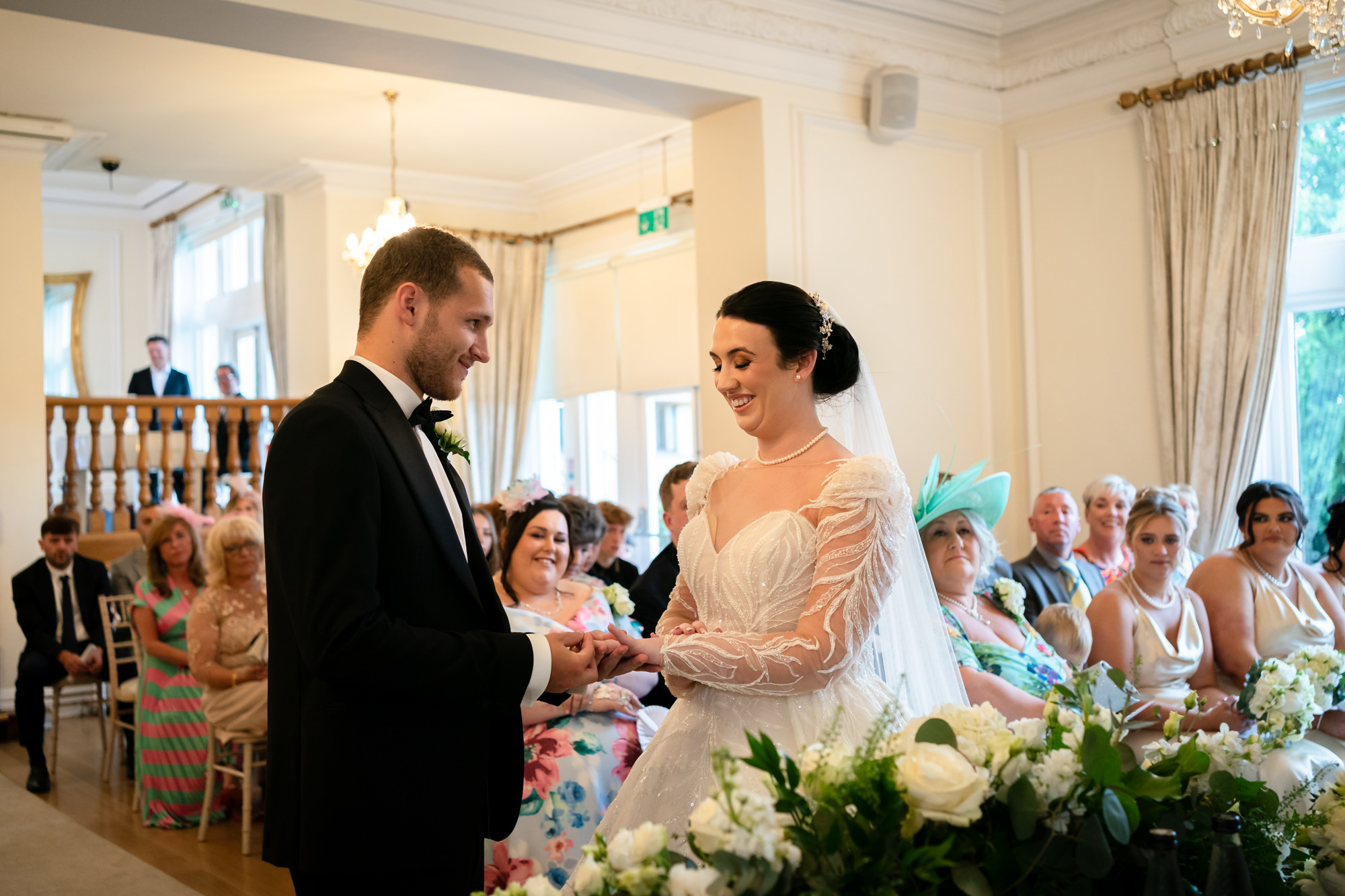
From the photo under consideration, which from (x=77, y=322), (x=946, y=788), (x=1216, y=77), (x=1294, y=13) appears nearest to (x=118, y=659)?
(x=946, y=788)

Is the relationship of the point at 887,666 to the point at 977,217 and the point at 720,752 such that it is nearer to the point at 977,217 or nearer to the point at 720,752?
the point at 720,752

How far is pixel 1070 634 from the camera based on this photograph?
340 cm

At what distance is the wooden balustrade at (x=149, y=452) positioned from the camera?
25.8ft

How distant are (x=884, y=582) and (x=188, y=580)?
4.47 metres

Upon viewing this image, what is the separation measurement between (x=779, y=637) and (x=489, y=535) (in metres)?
2.90

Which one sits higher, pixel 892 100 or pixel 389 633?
pixel 892 100

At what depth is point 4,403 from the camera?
7406 mm

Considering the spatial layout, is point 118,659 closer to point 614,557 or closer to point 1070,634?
point 614,557

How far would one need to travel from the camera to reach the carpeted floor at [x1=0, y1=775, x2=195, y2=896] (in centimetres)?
427

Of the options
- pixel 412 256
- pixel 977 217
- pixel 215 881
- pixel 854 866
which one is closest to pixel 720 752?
pixel 854 866

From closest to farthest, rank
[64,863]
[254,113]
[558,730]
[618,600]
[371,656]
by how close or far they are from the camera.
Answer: [371,656] < [558,730] < [618,600] < [64,863] < [254,113]

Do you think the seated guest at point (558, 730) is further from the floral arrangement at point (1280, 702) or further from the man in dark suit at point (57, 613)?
the man in dark suit at point (57, 613)

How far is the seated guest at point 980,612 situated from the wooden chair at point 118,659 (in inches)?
159

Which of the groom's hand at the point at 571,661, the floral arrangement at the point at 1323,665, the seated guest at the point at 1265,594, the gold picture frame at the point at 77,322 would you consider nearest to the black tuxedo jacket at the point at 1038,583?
the seated guest at the point at 1265,594
